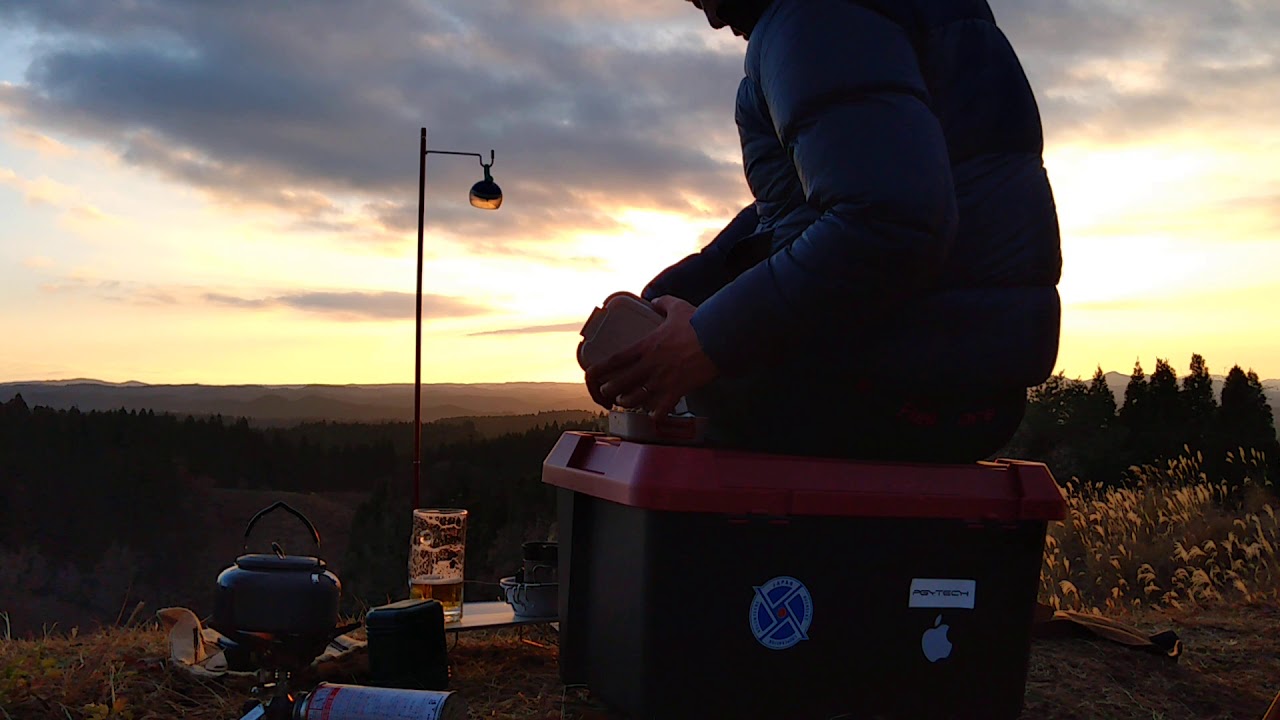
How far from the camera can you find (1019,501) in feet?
6.83

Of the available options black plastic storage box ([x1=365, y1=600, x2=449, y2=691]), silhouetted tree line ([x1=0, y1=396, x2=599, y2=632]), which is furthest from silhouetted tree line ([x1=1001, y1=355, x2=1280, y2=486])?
silhouetted tree line ([x1=0, y1=396, x2=599, y2=632])

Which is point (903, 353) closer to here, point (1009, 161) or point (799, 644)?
point (1009, 161)

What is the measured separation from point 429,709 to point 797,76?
1364mm

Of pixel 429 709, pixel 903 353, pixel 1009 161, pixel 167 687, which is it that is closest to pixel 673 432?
pixel 903 353

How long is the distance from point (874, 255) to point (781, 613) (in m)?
0.71

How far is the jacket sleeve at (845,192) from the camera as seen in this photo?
171cm


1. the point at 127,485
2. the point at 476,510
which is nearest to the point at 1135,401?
the point at 476,510

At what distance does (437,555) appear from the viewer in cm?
328

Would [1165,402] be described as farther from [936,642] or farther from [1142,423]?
[936,642]

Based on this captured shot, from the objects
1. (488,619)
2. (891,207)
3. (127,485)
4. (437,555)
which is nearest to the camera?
(891,207)

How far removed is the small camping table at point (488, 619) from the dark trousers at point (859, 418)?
1016mm

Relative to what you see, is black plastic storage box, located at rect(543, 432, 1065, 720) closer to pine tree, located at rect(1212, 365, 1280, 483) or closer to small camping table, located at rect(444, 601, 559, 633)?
small camping table, located at rect(444, 601, 559, 633)

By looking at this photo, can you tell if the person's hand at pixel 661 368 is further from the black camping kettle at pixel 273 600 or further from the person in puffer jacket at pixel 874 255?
the black camping kettle at pixel 273 600

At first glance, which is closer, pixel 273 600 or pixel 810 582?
pixel 810 582
